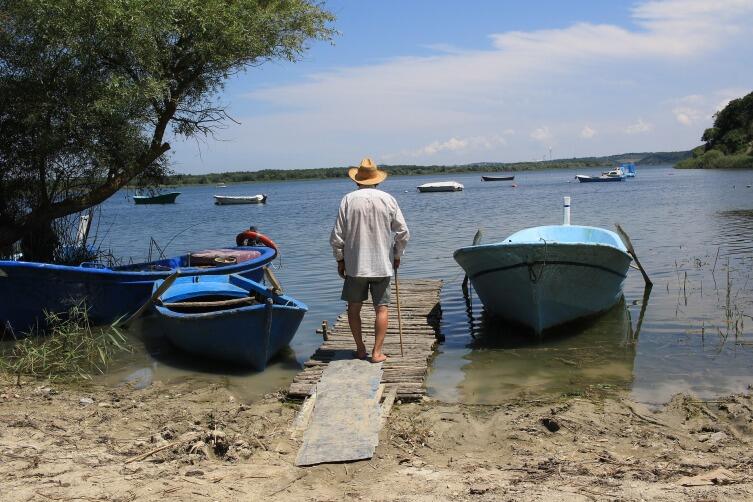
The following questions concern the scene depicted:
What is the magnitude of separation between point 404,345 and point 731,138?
93.1 metres

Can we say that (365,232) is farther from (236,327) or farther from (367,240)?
(236,327)

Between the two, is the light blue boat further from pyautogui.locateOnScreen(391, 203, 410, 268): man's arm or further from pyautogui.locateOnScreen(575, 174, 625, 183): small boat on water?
pyautogui.locateOnScreen(575, 174, 625, 183): small boat on water

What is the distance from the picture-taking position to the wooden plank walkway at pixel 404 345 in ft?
24.4

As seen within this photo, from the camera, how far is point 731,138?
89.8 meters

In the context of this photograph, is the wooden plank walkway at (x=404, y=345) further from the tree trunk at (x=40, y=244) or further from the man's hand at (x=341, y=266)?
the tree trunk at (x=40, y=244)

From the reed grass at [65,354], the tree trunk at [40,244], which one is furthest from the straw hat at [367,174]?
the tree trunk at [40,244]

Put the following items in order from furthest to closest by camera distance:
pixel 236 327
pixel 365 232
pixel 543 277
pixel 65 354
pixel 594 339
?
pixel 594 339 < pixel 543 277 < pixel 65 354 < pixel 236 327 < pixel 365 232

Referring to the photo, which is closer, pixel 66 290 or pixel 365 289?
pixel 365 289

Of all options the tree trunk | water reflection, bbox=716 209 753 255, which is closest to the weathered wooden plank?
the tree trunk

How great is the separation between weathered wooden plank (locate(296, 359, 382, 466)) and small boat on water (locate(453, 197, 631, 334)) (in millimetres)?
2921

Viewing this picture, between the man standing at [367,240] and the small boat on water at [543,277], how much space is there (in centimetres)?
257

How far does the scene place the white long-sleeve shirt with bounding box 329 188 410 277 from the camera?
7.36m

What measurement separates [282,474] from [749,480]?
10.1 ft

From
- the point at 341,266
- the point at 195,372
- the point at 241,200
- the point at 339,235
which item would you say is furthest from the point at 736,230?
the point at 241,200
